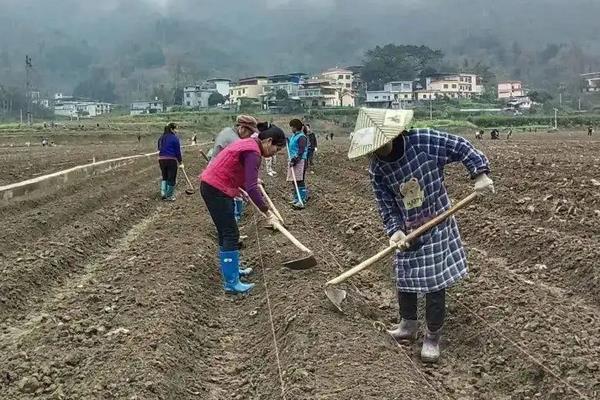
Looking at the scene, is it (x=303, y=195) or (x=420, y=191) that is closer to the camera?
(x=420, y=191)

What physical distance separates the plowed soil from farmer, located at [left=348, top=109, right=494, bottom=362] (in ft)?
1.77

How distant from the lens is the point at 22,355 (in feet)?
16.5

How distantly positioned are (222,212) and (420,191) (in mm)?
2513

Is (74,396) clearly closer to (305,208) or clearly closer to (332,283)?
(332,283)

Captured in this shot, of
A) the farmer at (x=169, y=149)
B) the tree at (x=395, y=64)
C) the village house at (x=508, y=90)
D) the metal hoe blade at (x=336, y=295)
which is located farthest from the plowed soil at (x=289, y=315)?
the village house at (x=508, y=90)

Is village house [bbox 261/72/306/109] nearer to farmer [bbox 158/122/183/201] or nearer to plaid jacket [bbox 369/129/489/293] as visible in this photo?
farmer [bbox 158/122/183/201]

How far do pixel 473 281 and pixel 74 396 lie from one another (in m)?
3.71

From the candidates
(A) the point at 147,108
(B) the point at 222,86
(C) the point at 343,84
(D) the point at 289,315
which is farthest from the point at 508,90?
(D) the point at 289,315

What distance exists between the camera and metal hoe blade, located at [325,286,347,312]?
573cm

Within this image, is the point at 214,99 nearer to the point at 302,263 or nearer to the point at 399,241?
the point at 302,263

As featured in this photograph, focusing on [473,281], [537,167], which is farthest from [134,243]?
[537,167]

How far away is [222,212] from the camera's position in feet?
21.9

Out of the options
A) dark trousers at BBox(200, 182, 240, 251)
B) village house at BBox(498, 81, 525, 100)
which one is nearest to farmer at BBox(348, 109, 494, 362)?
dark trousers at BBox(200, 182, 240, 251)

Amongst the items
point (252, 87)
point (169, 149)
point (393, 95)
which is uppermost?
point (252, 87)
